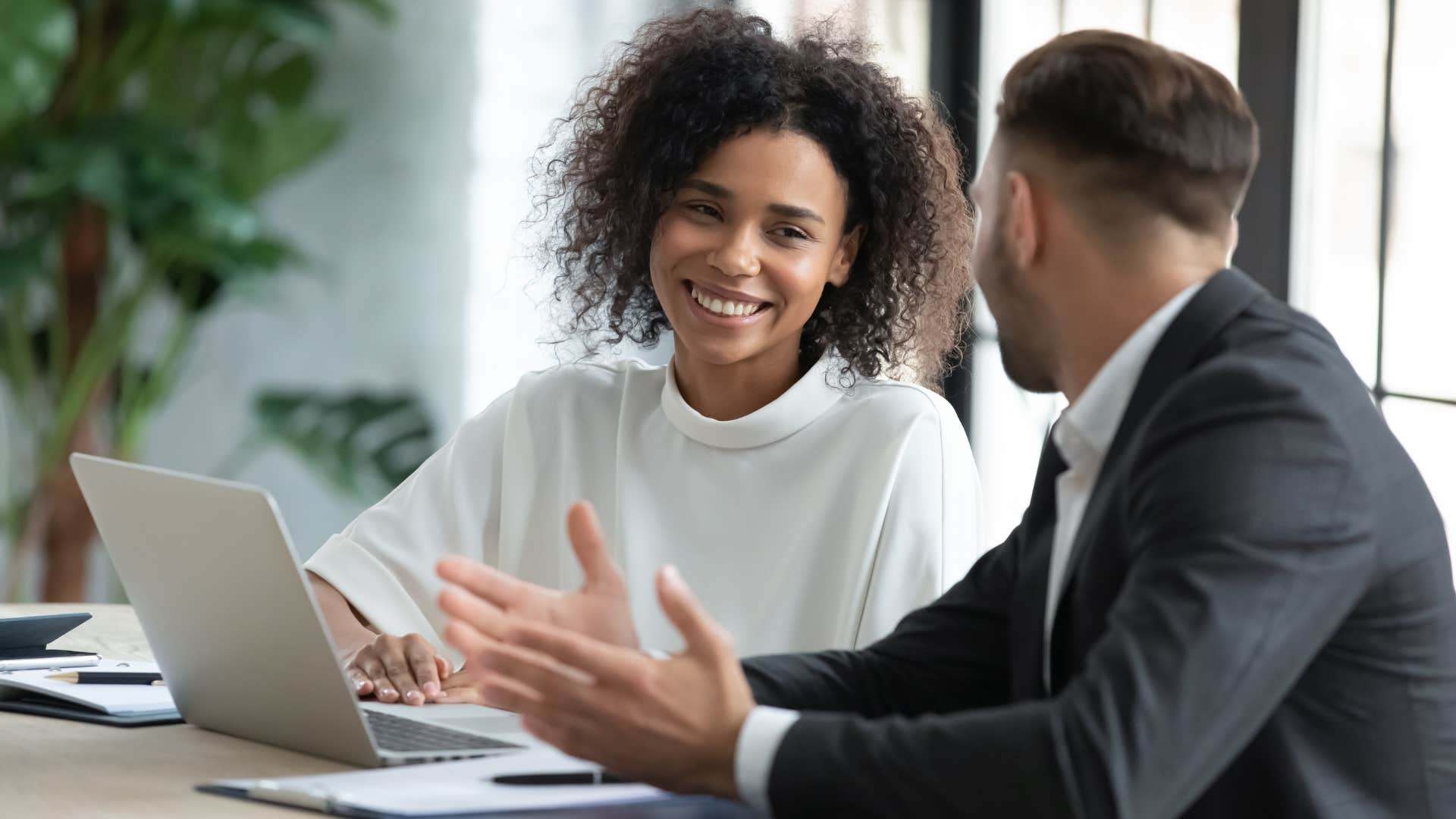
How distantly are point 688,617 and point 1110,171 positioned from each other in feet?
1.48

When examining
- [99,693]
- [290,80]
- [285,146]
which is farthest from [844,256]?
[290,80]

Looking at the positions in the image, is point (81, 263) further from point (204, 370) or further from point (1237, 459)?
point (1237, 459)

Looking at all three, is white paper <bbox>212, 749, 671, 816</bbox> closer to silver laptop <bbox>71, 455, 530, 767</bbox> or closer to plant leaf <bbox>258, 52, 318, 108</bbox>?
silver laptop <bbox>71, 455, 530, 767</bbox>

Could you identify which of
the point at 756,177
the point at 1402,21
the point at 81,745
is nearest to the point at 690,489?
the point at 756,177

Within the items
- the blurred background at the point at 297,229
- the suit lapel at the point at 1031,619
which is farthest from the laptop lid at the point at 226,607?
the blurred background at the point at 297,229

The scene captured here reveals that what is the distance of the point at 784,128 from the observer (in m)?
2.10

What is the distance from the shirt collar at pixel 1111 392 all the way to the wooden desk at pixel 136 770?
0.38 metres

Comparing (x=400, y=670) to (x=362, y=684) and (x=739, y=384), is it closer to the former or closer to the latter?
(x=362, y=684)

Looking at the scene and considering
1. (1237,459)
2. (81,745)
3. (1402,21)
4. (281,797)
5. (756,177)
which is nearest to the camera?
(1237,459)

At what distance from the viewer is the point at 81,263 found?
14.4 feet

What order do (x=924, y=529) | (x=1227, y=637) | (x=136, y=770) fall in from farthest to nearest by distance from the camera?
(x=924, y=529), (x=136, y=770), (x=1227, y=637)

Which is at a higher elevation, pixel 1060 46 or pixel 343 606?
pixel 1060 46

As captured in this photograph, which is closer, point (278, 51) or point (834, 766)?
point (834, 766)

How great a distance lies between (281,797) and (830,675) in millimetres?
499
